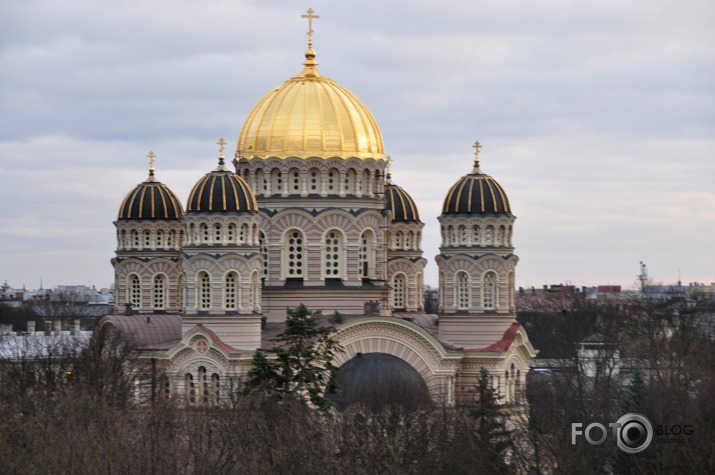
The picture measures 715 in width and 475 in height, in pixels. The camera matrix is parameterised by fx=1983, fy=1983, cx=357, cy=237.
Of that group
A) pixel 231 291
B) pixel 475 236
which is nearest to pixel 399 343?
pixel 475 236

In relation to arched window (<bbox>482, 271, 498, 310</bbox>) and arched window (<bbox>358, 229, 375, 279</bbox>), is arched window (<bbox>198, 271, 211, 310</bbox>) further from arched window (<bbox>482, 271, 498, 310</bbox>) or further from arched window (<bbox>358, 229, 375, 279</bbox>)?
arched window (<bbox>482, 271, 498, 310</bbox>)

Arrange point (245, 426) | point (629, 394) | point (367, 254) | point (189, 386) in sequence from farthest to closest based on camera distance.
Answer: point (367, 254) → point (189, 386) → point (629, 394) → point (245, 426)

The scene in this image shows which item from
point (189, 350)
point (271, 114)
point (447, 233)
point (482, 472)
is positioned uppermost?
point (271, 114)

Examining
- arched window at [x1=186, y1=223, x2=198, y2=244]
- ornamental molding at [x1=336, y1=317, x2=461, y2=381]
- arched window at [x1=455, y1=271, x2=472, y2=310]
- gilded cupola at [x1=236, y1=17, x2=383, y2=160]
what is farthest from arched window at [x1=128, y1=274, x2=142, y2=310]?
arched window at [x1=455, y1=271, x2=472, y2=310]

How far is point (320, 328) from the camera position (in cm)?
5350

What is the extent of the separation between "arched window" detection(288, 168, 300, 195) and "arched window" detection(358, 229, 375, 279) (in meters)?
2.54

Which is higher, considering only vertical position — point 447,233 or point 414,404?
point 447,233

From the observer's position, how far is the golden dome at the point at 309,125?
199ft

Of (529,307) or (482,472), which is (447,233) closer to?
(482,472)

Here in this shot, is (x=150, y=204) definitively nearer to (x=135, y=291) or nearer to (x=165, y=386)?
(x=135, y=291)

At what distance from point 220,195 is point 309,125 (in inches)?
191

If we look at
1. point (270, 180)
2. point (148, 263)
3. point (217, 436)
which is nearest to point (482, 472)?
point (217, 436)

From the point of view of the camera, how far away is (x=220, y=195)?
57250 millimetres

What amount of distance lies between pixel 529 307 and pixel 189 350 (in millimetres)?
79898
